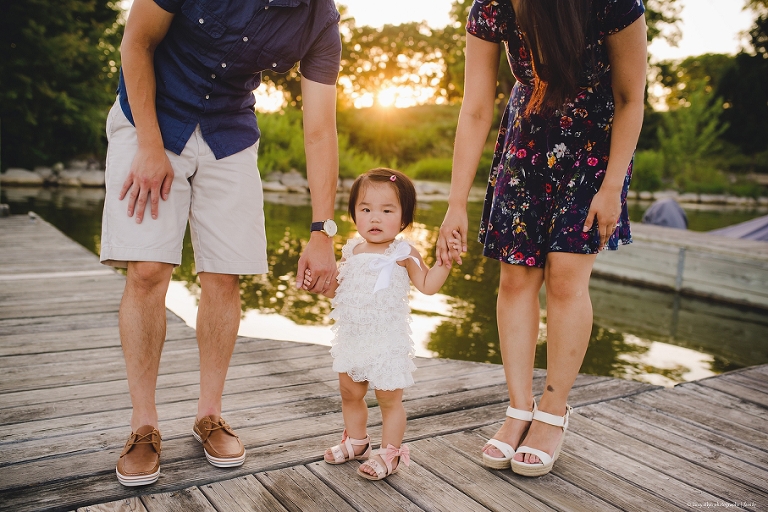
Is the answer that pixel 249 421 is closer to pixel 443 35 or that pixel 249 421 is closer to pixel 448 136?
pixel 448 136

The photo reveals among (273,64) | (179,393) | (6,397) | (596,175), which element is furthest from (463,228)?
(6,397)

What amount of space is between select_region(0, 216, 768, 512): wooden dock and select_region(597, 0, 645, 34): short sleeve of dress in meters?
1.23

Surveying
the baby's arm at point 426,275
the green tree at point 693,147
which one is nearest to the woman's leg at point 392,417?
the baby's arm at point 426,275

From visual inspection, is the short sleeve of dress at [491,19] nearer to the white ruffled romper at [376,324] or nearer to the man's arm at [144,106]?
the white ruffled romper at [376,324]

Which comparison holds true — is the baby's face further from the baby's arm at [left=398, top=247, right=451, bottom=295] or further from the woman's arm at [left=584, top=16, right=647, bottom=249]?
the woman's arm at [left=584, top=16, right=647, bottom=249]

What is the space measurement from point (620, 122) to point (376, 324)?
864mm

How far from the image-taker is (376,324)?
169 centimetres

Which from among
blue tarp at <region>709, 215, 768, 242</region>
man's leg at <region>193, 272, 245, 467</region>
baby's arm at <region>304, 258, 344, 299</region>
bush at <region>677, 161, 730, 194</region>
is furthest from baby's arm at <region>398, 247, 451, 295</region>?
bush at <region>677, 161, 730, 194</region>

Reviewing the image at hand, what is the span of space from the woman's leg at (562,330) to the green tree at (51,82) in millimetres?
14741

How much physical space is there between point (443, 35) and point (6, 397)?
3505 centimetres

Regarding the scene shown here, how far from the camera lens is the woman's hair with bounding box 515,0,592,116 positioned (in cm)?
154

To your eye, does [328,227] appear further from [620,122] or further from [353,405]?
[620,122]

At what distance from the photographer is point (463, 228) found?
179cm

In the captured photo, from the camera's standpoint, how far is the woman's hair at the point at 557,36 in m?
1.54
